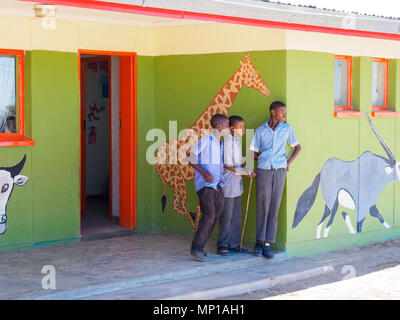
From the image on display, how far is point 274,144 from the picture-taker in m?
8.80

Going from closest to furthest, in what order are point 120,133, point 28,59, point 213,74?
point 28,59 → point 213,74 → point 120,133

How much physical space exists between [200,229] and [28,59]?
3.08 metres

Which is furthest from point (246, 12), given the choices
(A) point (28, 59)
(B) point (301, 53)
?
(A) point (28, 59)

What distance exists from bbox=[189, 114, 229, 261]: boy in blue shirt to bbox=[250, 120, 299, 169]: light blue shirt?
22.3 inches

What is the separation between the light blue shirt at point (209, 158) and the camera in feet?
27.5

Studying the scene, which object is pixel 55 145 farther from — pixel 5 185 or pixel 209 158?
pixel 209 158

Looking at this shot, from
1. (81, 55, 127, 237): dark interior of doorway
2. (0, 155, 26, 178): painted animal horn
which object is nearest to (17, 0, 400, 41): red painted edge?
(0, 155, 26, 178): painted animal horn

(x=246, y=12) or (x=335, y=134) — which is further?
(x=335, y=134)

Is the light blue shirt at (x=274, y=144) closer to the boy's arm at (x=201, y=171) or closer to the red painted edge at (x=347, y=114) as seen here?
the boy's arm at (x=201, y=171)

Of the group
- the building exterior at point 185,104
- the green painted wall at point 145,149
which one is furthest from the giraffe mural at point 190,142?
the green painted wall at point 145,149

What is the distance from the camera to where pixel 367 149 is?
403 inches

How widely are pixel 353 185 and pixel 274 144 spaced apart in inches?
72.2

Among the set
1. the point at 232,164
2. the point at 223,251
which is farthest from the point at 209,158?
the point at 223,251

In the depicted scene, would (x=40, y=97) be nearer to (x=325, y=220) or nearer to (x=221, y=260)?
(x=221, y=260)
